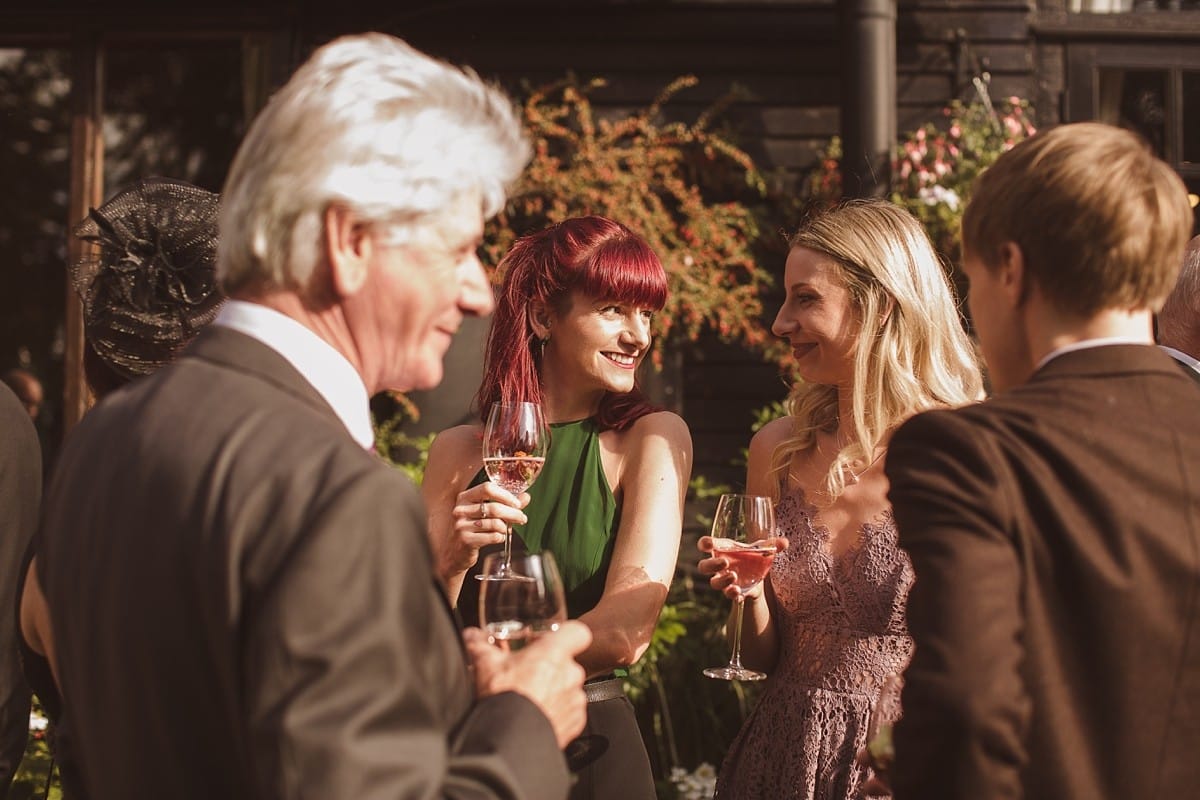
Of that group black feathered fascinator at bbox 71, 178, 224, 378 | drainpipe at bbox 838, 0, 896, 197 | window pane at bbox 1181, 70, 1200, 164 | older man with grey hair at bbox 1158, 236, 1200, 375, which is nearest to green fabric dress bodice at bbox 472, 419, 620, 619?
black feathered fascinator at bbox 71, 178, 224, 378

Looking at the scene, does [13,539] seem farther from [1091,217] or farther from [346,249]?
[1091,217]

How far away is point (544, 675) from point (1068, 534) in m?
0.72

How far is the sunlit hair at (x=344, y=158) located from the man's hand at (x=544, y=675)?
555 millimetres

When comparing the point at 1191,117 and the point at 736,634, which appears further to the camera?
the point at 1191,117

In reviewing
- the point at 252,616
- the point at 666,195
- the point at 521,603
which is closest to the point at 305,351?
the point at 252,616

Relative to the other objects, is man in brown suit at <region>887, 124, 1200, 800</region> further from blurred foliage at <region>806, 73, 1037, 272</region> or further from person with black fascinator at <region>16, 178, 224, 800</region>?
blurred foliage at <region>806, 73, 1037, 272</region>

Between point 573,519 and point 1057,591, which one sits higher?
point 1057,591

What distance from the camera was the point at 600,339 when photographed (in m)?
3.01

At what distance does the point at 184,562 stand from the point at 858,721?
6.07ft

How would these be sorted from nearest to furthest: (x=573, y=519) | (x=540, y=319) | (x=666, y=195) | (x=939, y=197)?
(x=573, y=519) < (x=540, y=319) < (x=939, y=197) < (x=666, y=195)

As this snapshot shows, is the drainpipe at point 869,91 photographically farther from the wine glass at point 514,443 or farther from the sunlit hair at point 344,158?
the sunlit hair at point 344,158

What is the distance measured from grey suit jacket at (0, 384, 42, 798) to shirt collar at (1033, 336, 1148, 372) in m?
2.12

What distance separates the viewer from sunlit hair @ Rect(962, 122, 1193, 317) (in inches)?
67.8

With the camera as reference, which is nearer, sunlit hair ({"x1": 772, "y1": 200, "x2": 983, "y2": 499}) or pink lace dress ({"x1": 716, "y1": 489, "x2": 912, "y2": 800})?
pink lace dress ({"x1": 716, "y1": 489, "x2": 912, "y2": 800})
